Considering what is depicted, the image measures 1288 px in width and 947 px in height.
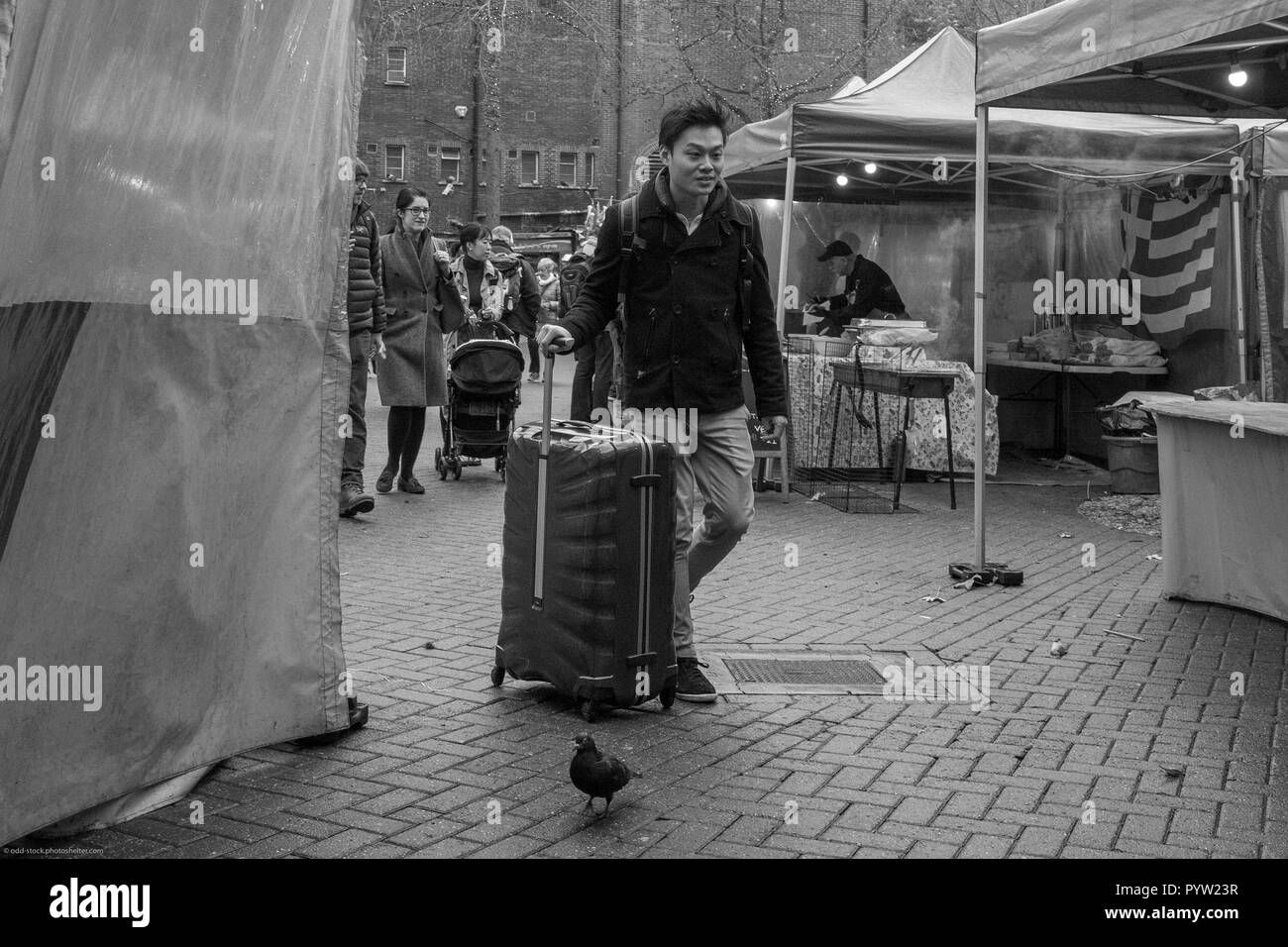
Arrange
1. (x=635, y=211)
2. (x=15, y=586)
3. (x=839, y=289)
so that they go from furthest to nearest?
→ (x=839, y=289)
(x=635, y=211)
(x=15, y=586)

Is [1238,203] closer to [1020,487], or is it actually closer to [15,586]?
[1020,487]

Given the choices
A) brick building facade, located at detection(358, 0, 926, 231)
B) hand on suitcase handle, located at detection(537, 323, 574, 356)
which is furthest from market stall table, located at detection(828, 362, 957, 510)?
brick building facade, located at detection(358, 0, 926, 231)

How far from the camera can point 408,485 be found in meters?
11.5

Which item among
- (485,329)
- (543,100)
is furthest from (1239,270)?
(543,100)

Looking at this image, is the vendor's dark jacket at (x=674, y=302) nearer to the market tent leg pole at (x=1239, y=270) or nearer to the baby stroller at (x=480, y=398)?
the baby stroller at (x=480, y=398)

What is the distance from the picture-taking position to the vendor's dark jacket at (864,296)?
1407 cm

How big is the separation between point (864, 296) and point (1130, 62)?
22.6 ft

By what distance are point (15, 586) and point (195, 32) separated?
64.9 inches

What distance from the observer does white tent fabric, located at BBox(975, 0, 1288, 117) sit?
6.27m

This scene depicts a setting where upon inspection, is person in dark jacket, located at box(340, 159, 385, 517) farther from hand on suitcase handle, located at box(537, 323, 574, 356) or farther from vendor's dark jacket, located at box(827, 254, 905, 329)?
vendor's dark jacket, located at box(827, 254, 905, 329)

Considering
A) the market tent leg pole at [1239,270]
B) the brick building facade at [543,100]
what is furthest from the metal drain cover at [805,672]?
the brick building facade at [543,100]

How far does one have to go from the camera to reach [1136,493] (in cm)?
1198

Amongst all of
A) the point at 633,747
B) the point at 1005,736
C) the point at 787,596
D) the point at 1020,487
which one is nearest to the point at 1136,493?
the point at 1020,487

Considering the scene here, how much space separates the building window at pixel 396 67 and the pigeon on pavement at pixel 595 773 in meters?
44.2
